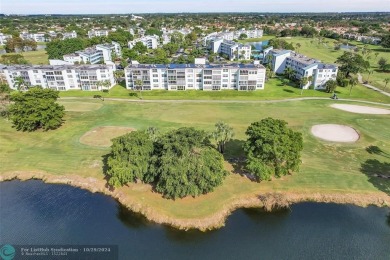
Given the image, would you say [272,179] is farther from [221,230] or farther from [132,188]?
[132,188]

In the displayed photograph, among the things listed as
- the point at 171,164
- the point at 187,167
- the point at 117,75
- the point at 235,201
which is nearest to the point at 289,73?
the point at 117,75

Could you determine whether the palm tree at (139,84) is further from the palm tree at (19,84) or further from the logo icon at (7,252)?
the logo icon at (7,252)

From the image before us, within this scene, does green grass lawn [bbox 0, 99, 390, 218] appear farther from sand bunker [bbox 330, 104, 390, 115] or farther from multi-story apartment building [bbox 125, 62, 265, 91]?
multi-story apartment building [bbox 125, 62, 265, 91]

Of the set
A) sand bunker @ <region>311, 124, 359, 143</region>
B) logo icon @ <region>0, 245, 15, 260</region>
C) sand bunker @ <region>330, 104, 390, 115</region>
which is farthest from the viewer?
sand bunker @ <region>330, 104, 390, 115</region>

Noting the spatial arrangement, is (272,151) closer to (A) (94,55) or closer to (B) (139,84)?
(B) (139,84)

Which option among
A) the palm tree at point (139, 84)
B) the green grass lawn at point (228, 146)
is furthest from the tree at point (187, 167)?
the palm tree at point (139, 84)

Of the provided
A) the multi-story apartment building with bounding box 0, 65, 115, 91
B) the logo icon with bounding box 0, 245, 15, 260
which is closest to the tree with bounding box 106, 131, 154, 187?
the logo icon with bounding box 0, 245, 15, 260

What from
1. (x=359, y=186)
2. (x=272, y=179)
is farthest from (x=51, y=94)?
(x=359, y=186)
